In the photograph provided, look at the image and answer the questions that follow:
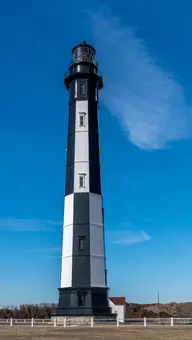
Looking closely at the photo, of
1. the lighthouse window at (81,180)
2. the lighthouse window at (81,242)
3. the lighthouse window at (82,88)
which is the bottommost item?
the lighthouse window at (81,242)

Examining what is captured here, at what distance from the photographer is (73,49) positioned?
4047cm

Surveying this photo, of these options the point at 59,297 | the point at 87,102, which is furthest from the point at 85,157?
the point at 59,297

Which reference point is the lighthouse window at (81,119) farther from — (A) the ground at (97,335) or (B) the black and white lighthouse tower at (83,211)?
(A) the ground at (97,335)

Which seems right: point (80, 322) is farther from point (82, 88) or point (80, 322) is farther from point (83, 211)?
point (82, 88)

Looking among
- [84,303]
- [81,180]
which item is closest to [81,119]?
[81,180]

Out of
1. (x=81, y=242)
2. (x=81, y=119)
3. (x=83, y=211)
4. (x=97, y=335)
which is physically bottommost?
(x=97, y=335)

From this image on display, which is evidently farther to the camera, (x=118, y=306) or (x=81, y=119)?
(x=118, y=306)

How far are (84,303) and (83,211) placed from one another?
7.16 metres

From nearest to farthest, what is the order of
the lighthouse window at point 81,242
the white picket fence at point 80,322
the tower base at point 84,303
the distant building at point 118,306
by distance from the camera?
the white picket fence at point 80,322, the tower base at point 84,303, the lighthouse window at point 81,242, the distant building at point 118,306

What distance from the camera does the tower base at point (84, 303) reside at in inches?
1211

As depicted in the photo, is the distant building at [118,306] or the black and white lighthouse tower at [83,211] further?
the distant building at [118,306]

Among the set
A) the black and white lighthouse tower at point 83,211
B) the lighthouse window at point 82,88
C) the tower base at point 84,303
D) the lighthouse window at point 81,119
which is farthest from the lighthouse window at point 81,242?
the lighthouse window at point 82,88

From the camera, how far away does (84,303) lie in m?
31.0

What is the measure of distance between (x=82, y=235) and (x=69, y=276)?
11.0 ft
